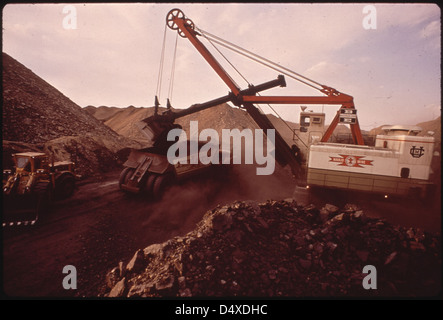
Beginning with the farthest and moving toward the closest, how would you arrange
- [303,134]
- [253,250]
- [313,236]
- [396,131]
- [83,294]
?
[303,134] < [396,131] < [313,236] < [253,250] < [83,294]

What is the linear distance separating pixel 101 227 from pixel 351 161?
28.7 ft

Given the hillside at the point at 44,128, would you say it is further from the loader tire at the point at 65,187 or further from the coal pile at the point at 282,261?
the coal pile at the point at 282,261

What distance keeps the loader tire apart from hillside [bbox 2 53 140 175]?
11.6 feet

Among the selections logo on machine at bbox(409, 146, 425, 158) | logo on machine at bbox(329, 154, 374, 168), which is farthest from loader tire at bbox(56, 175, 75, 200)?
logo on machine at bbox(409, 146, 425, 158)

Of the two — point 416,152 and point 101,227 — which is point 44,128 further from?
point 416,152

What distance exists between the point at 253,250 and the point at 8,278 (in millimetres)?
5340

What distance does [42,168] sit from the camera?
743cm

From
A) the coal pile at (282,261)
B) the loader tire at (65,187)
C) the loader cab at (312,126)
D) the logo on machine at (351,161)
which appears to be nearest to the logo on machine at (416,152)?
the logo on machine at (351,161)

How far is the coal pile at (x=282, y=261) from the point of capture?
12.9ft

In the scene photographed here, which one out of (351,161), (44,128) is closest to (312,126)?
(351,161)
